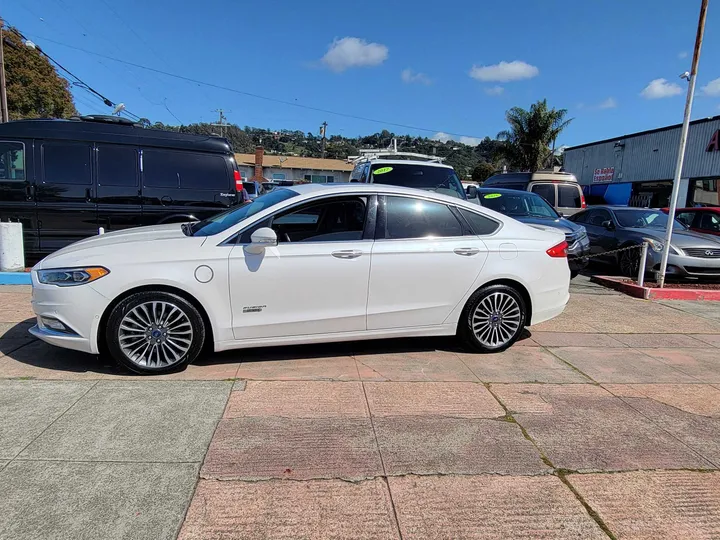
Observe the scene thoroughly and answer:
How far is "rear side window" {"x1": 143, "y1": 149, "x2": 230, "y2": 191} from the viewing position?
7.51 meters

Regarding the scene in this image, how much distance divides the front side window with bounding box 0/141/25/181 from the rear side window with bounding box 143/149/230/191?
1653mm

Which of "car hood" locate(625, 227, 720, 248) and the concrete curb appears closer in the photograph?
the concrete curb

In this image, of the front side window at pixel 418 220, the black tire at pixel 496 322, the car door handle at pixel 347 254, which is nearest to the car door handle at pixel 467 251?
the front side window at pixel 418 220

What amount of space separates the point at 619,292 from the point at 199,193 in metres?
7.50

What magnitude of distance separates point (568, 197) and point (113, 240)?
1234cm

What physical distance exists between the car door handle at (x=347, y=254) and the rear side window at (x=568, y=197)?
10.7 metres

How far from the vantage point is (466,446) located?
A: 311 cm

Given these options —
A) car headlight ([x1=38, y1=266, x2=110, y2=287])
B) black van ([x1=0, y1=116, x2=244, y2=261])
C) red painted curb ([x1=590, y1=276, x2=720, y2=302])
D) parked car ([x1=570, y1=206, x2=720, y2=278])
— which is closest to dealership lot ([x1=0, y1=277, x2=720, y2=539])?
car headlight ([x1=38, y1=266, x2=110, y2=287])

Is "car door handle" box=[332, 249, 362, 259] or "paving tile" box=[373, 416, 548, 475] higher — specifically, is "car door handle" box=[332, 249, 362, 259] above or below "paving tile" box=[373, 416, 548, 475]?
above

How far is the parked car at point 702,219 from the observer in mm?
11086

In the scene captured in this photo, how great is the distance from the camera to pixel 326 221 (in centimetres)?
452

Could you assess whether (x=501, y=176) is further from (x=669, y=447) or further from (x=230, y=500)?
(x=230, y=500)

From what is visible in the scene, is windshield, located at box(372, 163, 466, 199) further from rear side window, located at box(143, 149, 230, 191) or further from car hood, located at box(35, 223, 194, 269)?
car hood, located at box(35, 223, 194, 269)

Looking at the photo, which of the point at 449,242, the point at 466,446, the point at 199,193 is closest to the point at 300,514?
the point at 466,446
